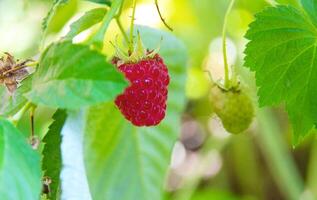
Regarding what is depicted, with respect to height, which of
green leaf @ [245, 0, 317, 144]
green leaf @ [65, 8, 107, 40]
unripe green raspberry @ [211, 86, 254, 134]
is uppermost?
green leaf @ [65, 8, 107, 40]

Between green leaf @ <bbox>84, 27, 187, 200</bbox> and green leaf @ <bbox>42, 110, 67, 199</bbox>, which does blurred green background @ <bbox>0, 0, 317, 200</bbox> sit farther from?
green leaf @ <bbox>42, 110, 67, 199</bbox>

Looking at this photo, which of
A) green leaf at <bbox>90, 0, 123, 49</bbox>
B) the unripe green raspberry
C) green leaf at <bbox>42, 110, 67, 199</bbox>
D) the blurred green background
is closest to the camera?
green leaf at <bbox>90, 0, 123, 49</bbox>

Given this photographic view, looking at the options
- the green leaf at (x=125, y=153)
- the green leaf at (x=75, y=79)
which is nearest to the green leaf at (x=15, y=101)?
the green leaf at (x=75, y=79)

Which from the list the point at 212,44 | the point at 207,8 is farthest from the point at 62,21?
the point at 212,44

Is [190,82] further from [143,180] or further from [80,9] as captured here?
[143,180]

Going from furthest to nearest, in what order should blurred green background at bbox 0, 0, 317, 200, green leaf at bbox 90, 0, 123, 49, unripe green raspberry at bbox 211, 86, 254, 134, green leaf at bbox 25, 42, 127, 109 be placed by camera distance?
blurred green background at bbox 0, 0, 317, 200 < unripe green raspberry at bbox 211, 86, 254, 134 < green leaf at bbox 90, 0, 123, 49 < green leaf at bbox 25, 42, 127, 109

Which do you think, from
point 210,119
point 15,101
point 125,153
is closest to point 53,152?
point 15,101

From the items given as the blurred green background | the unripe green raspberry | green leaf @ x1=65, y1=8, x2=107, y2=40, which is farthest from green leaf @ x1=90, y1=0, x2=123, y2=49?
the blurred green background
